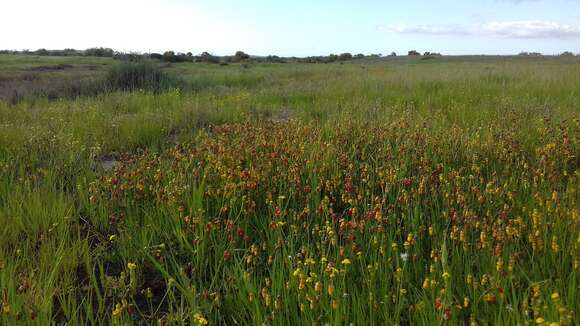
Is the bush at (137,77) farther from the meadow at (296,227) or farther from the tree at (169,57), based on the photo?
the tree at (169,57)

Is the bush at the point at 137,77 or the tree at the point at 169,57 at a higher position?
the tree at the point at 169,57

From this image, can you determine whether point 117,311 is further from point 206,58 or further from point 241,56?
point 241,56

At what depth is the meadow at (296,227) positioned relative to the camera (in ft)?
6.08

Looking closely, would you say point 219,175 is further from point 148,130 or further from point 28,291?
point 148,130

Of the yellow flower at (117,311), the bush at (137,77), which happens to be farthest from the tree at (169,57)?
the yellow flower at (117,311)

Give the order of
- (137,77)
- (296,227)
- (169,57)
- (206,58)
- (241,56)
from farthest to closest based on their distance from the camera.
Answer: (241,56), (206,58), (169,57), (137,77), (296,227)

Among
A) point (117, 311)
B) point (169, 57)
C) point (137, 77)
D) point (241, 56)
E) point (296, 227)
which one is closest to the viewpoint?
point (117, 311)

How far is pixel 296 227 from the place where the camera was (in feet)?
8.41

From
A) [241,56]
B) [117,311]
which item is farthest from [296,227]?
[241,56]

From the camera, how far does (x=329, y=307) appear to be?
5.98 feet

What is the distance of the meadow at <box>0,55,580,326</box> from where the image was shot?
185cm

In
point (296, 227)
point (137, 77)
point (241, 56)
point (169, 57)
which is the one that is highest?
point (241, 56)

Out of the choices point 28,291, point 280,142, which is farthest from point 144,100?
point 28,291

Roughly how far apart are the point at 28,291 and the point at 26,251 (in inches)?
21.7
